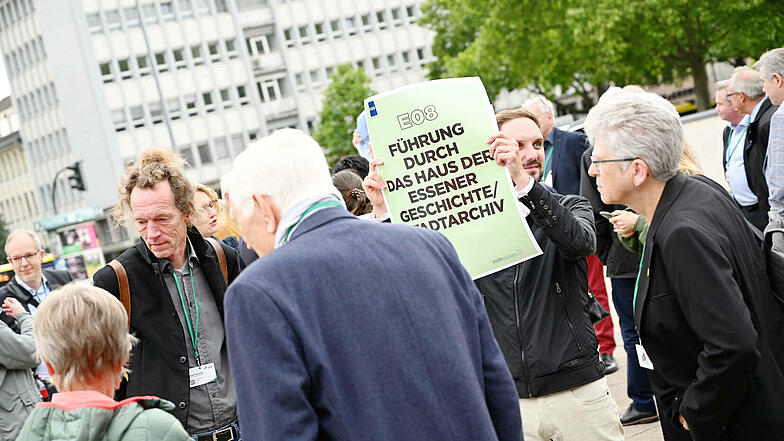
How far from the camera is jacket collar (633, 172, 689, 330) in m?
3.51

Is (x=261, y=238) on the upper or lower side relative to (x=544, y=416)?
upper

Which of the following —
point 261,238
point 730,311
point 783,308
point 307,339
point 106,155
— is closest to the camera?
point 307,339

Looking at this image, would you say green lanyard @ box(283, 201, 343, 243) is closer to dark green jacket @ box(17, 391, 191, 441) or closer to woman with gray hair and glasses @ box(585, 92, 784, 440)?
dark green jacket @ box(17, 391, 191, 441)

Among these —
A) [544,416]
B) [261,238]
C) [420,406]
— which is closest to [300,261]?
[261,238]

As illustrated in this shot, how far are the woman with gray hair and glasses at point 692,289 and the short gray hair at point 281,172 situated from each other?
1.27 m

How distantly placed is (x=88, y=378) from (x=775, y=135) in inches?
184

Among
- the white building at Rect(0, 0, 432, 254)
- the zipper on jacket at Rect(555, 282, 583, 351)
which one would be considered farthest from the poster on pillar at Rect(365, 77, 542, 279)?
the white building at Rect(0, 0, 432, 254)

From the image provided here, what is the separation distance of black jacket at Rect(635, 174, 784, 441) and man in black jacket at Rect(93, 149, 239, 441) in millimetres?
1954

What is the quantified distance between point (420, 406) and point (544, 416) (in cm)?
178

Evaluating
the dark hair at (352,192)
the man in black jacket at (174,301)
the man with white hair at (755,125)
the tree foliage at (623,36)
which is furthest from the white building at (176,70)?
the man in black jacket at (174,301)

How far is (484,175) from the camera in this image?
4340 mm

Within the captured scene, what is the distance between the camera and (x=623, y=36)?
3478 cm

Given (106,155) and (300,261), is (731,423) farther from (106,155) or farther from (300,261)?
(106,155)

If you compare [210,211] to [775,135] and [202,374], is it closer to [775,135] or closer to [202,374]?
[202,374]
